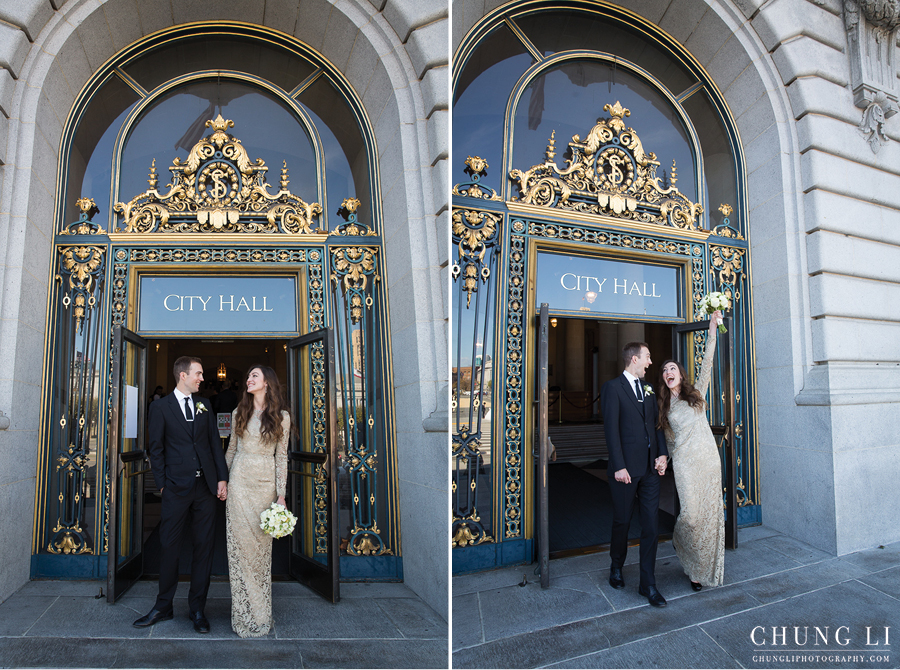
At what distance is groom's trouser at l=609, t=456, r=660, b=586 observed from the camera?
4531 mm

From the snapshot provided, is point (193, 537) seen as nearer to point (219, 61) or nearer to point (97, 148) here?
point (97, 148)

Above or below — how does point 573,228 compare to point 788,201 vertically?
below

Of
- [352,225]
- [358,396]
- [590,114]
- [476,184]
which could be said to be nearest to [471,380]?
[358,396]

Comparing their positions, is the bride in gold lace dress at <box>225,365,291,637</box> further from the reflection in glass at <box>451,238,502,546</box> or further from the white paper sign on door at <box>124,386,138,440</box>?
the reflection in glass at <box>451,238,502,546</box>

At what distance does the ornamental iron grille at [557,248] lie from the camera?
533 cm

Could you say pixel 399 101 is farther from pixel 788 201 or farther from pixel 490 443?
pixel 788 201

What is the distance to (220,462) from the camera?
4.61 m

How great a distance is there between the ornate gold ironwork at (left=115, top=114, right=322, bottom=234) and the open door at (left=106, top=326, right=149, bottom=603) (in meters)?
1.34

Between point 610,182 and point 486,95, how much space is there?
1.70 meters

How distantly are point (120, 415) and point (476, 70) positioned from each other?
4.99 m

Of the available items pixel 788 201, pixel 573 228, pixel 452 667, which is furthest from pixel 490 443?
pixel 788 201

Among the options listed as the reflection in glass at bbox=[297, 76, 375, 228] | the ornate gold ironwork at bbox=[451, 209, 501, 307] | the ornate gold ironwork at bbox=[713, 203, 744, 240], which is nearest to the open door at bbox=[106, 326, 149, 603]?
the reflection in glass at bbox=[297, 76, 375, 228]

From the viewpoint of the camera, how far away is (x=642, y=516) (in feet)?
15.2

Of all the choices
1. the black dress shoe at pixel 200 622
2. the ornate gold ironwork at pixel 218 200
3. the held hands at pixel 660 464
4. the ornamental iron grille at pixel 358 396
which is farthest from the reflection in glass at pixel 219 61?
the held hands at pixel 660 464
